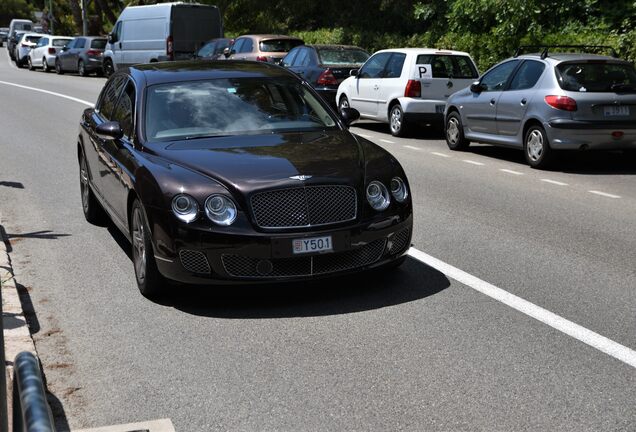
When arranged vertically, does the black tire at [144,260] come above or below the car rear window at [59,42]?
above

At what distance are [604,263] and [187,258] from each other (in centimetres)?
339

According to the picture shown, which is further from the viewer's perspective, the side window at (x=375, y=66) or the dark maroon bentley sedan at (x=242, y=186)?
the side window at (x=375, y=66)

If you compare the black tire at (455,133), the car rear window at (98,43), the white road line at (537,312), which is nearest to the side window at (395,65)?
the black tire at (455,133)

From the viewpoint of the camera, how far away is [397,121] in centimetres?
1819

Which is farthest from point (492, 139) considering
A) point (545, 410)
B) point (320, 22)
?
point (320, 22)

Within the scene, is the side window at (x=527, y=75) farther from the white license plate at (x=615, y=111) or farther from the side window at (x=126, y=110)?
the side window at (x=126, y=110)

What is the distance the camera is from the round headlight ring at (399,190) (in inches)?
269

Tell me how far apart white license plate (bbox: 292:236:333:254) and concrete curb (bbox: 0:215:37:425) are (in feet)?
5.64

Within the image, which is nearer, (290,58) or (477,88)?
(477,88)

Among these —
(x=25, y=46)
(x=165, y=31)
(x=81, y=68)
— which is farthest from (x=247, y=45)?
(x=25, y=46)

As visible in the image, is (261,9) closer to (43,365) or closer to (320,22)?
Result: (320,22)

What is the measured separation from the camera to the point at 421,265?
24.9 feet

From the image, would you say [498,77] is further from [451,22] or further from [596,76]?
[451,22]

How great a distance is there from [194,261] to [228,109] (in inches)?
69.0
